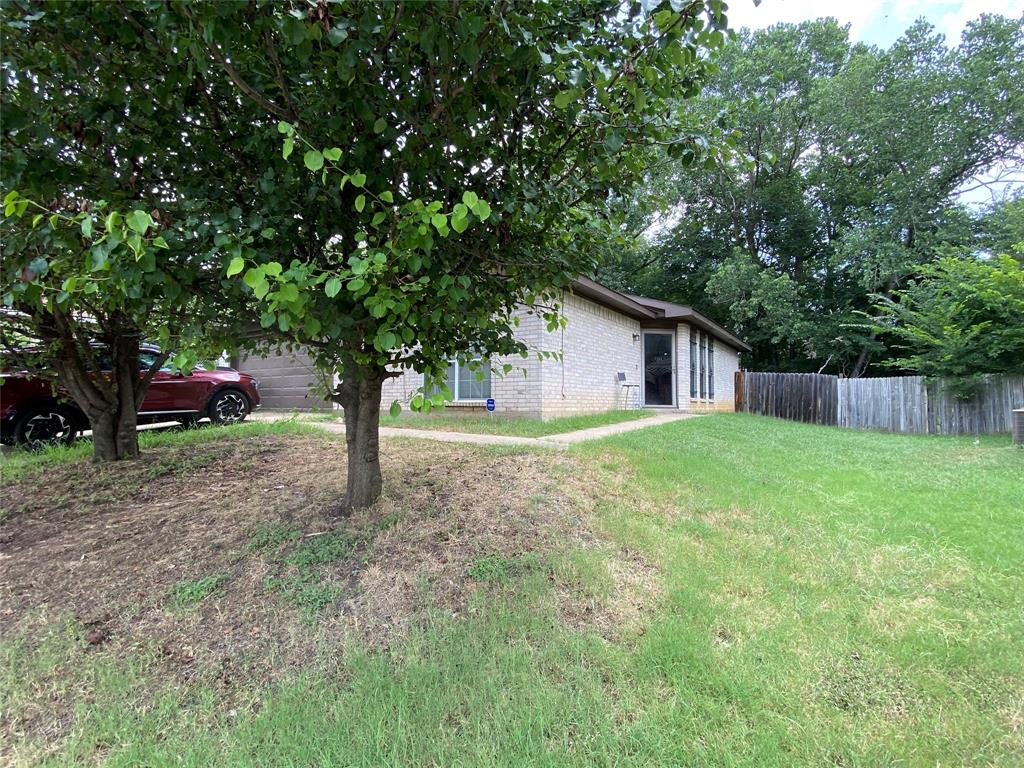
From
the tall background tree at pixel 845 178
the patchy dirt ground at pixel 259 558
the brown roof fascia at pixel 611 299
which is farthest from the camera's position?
the tall background tree at pixel 845 178

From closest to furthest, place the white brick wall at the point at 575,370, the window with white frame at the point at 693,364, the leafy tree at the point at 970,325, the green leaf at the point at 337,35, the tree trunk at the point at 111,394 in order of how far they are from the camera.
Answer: the green leaf at the point at 337,35 → the tree trunk at the point at 111,394 → the white brick wall at the point at 575,370 → the leafy tree at the point at 970,325 → the window with white frame at the point at 693,364

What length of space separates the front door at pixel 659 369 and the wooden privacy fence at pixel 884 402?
179 inches

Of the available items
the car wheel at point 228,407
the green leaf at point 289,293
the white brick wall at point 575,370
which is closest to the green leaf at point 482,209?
the green leaf at point 289,293

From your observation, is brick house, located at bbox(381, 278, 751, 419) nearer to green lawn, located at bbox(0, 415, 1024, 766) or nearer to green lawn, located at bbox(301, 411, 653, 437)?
green lawn, located at bbox(301, 411, 653, 437)

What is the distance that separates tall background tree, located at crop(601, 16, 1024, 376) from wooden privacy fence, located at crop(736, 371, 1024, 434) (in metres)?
3.99

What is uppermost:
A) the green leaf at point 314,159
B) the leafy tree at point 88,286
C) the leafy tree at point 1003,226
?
the leafy tree at point 1003,226

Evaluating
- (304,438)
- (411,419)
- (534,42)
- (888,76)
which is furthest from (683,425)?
(888,76)

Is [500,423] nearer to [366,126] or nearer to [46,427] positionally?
[46,427]

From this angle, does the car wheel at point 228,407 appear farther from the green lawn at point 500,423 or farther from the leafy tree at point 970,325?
the leafy tree at point 970,325

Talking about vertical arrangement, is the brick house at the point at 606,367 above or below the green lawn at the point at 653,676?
above

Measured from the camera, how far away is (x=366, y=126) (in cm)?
231

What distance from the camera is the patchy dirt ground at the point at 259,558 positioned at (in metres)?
2.49

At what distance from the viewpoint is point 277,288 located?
6.07 feet

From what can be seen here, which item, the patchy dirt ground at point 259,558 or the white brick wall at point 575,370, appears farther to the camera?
the white brick wall at point 575,370
